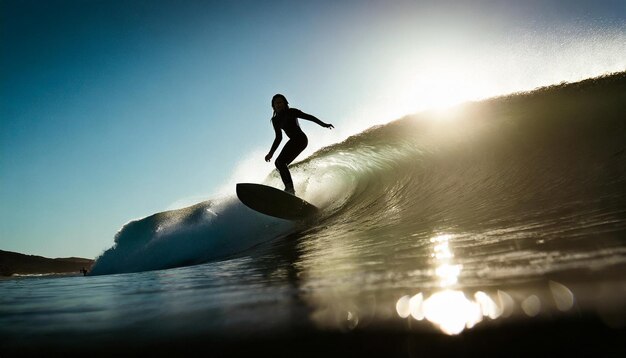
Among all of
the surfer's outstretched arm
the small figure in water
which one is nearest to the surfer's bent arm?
the small figure in water

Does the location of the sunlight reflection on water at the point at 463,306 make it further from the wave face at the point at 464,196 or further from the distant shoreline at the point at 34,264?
the distant shoreline at the point at 34,264

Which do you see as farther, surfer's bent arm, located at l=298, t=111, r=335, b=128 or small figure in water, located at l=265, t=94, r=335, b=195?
surfer's bent arm, located at l=298, t=111, r=335, b=128

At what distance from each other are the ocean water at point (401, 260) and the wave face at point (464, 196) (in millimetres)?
30

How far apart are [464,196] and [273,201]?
317cm

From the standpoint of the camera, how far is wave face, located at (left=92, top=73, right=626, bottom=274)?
220cm

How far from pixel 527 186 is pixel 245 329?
185 inches

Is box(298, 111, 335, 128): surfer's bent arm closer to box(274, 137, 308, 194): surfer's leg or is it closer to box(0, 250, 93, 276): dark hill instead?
box(274, 137, 308, 194): surfer's leg

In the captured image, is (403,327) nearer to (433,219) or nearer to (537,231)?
(537,231)

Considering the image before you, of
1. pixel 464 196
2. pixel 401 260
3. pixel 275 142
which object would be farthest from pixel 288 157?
pixel 401 260

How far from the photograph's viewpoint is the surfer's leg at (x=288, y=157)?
7.13 metres

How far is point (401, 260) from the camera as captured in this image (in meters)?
2.07

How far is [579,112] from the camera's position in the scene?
8.09 metres

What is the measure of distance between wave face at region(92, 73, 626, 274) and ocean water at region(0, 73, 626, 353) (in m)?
0.03

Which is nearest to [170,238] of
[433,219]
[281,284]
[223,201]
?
[223,201]
